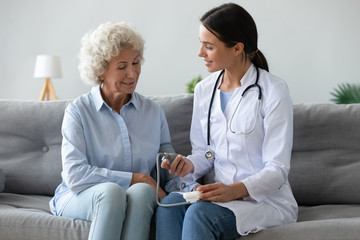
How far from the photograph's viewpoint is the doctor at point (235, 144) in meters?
1.69

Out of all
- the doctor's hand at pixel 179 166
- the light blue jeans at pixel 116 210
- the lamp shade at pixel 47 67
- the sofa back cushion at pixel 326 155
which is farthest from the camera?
the lamp shade at pixel 47 67

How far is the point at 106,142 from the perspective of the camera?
2.08 metres

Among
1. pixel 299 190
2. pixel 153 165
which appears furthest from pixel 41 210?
pixel 299 190

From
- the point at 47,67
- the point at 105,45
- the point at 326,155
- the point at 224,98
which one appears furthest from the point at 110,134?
the point at 47,67

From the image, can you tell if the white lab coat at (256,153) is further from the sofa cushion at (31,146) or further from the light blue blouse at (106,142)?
the sofa cushion at (31,146)

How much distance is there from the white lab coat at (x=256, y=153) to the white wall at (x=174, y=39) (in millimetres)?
3360

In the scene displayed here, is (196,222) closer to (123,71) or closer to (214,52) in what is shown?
(214,52)

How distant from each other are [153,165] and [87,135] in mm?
327

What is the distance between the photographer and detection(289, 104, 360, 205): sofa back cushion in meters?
2.21

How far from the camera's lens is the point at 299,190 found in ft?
7.34

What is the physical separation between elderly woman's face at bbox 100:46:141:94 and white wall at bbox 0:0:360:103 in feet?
10.6

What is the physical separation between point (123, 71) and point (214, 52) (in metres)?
0.44

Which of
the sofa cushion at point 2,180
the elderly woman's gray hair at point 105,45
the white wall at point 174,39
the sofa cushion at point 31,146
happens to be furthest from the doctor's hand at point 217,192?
the white wall at point 174,39

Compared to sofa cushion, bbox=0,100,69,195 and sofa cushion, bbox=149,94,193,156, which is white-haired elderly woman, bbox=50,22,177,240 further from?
sofa cushion, bbox=0,100,69,195
